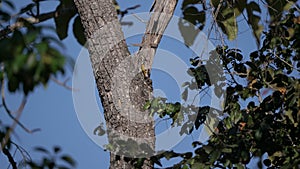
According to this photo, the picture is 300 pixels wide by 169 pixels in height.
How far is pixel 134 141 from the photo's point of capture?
2.06 metres

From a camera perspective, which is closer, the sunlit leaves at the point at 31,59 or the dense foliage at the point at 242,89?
the sunlit leaves at the point at 31,59

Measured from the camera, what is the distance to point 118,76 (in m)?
2.23

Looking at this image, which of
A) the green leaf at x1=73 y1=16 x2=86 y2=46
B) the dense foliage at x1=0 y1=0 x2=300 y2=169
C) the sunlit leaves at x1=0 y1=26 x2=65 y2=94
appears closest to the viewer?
the sunlit leaves at x1=0 y1=26 x2=65 y2=94

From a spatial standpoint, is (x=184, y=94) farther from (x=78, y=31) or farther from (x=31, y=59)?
(x=31, y=59)

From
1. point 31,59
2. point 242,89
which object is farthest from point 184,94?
point 31,59

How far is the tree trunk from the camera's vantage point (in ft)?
7.19

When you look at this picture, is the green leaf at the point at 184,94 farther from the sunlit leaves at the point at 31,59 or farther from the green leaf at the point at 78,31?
the sunlit leaves at the point at 31,59

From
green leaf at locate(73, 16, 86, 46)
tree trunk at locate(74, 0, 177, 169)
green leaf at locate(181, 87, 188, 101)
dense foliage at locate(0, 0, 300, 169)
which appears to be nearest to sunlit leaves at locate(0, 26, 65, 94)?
dense foliage at locate(0, 0, 300, 169)

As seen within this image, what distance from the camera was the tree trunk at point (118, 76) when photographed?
219cm

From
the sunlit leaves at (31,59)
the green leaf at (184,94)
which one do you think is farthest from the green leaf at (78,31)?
the sunlit leaves at (31,59)

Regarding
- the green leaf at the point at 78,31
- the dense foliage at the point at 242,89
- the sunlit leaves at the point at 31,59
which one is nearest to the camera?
the sunlit leaves at the point at 31,59

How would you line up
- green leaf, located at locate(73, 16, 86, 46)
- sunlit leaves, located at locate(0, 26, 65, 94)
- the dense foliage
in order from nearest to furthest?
1. sunlit leaves, located at locate(0, 26, 65, 94)
2. the dense foliage
3. green leaf, located at locate(73, 16, 86, 46)

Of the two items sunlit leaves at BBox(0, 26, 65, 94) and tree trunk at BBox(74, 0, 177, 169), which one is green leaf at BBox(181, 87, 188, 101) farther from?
sunlit leaves at BBox(0, 26, 65, 94)

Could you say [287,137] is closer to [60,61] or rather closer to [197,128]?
[197,128]
